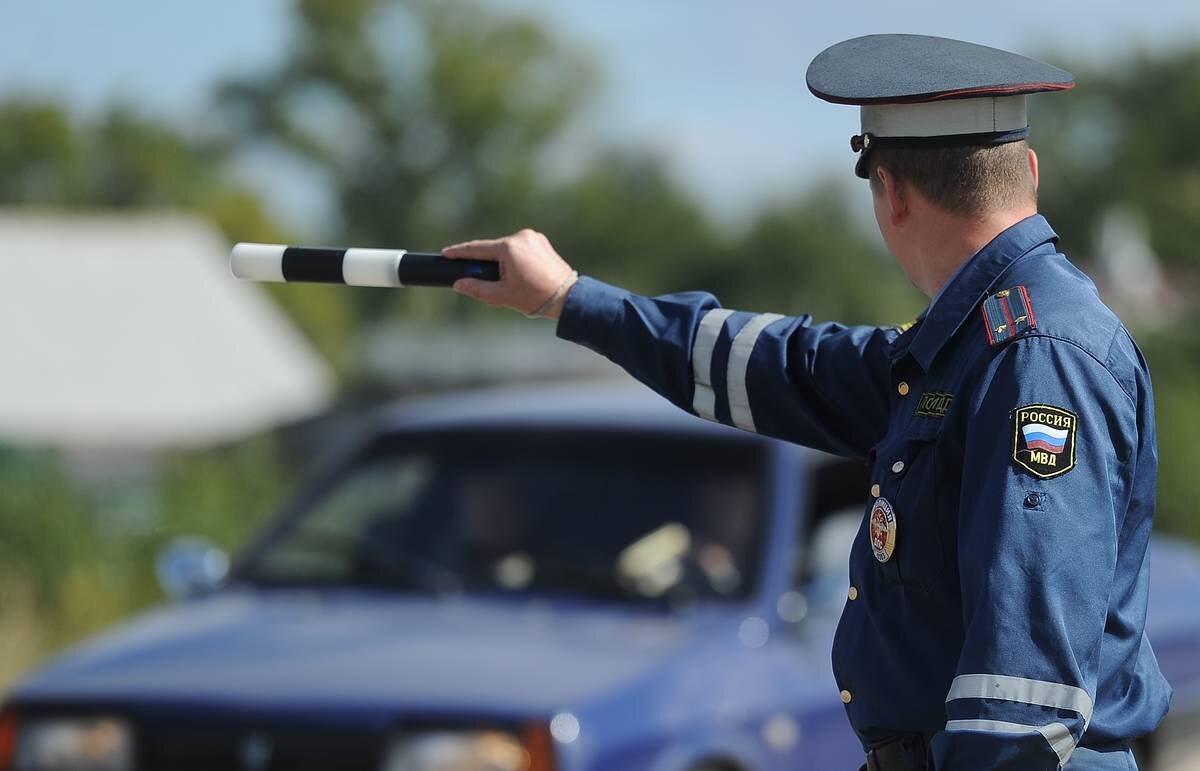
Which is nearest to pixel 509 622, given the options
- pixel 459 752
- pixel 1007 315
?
pixel 459 752

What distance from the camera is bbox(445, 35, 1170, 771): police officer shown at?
6.48 ft

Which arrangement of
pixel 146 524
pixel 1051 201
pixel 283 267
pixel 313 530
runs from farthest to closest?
pixel 1051 201
pixel 146 524
pixel 313 530
pixel 283 267

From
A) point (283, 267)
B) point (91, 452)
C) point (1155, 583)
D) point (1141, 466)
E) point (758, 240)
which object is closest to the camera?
point (1141, 466)

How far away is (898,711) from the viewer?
2.21 metres

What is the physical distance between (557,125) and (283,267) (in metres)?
67.3

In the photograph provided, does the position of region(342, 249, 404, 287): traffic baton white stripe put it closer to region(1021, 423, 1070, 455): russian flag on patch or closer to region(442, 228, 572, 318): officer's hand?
region(442, 228, 572, 318): officer's hand

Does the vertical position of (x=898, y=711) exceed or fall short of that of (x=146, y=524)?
it falls short

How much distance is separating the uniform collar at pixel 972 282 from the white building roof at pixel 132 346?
98.1ft

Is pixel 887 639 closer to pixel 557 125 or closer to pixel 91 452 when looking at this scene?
pixel 91 452

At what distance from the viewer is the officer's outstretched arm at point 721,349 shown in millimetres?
2629

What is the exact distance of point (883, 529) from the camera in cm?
221

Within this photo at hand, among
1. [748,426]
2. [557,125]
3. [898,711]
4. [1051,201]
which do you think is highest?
[557,125]

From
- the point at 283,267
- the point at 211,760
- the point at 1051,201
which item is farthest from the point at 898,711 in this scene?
the point at 1051,201

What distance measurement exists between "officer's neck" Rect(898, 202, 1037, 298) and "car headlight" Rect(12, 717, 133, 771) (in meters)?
2.55
